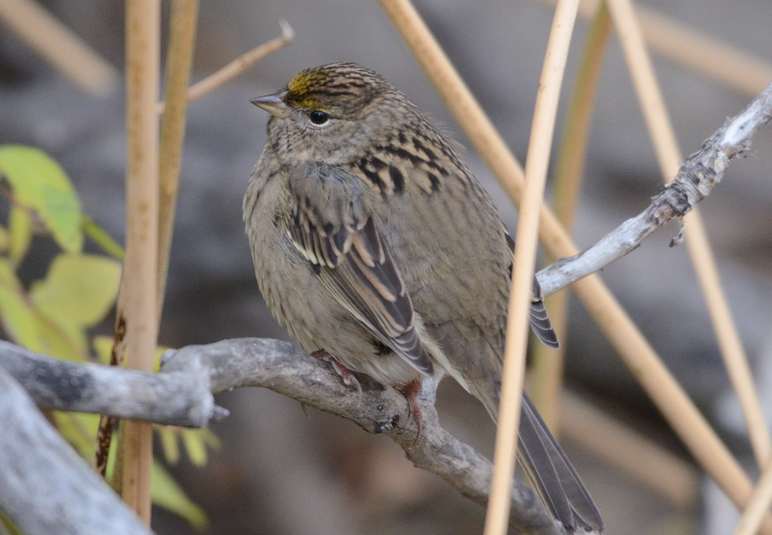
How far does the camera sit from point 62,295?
8.64 ft

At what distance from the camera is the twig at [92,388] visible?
160cm

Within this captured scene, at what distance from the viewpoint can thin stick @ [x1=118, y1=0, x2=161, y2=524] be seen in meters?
1.88

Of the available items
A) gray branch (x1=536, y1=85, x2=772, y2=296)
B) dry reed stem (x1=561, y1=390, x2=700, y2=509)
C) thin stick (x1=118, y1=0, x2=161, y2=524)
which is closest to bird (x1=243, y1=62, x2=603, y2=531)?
gray branch (x1=536, y1=85, x2=772, y2=296)

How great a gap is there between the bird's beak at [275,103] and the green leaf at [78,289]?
74cm

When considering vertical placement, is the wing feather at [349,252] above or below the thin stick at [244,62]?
below

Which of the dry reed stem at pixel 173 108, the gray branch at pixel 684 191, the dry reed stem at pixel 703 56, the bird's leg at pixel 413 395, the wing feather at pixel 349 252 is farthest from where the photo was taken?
the dry reed stem at pixel 703 56

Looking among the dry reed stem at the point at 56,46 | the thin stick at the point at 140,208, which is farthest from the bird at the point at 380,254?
the dry reed stem at the point at 56,46

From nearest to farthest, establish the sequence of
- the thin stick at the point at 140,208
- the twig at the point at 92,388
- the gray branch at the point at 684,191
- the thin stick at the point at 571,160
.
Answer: the twig at the point at 92,388
the thin stick at the point at 140,208
the gray branch at the point at 684,191
the thin stick at the point at 571,160

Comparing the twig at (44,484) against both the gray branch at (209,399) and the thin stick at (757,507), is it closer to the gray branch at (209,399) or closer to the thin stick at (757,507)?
the gray branch at (209,399)

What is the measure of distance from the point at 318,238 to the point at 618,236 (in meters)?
0.80

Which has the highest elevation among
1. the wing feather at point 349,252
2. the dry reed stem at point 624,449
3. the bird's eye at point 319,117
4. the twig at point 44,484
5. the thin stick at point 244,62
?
the dry reed stem at point 624,449

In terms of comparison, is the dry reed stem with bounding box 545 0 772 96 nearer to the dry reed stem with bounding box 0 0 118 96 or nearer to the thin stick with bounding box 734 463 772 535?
the dry reed stem with bounding box 0 0 118 96

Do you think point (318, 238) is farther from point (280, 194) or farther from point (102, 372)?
point (102, 372)

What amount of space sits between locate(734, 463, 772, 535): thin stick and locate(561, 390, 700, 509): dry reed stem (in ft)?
8.65
